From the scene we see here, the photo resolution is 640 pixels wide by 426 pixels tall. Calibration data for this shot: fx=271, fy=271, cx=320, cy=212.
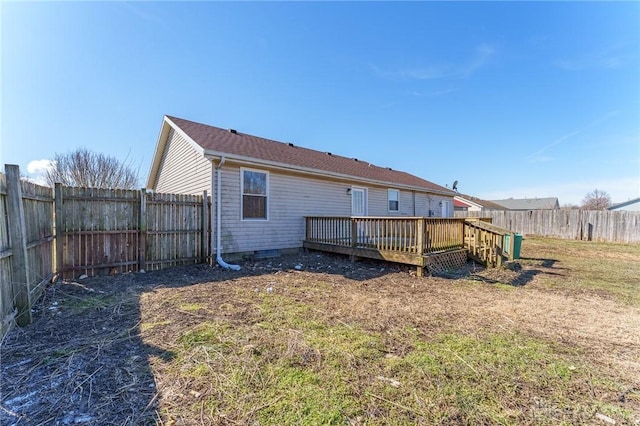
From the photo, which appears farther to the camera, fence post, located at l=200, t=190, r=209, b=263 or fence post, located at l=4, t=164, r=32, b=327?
fence post, located at l=200, t=190, r=209, b=263

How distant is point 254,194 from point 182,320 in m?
5.44

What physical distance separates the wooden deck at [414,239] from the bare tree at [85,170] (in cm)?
A: 1773

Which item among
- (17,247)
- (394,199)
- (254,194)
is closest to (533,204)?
(394,199)

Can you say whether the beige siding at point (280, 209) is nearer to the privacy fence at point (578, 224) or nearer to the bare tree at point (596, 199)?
the privacy fence at point (578, 224)

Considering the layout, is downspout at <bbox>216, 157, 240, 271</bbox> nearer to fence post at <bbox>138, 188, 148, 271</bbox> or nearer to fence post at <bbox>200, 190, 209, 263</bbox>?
fence post at <bbox>200, 190, 209, 263</bbox>

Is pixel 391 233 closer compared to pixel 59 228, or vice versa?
pixel 59 228

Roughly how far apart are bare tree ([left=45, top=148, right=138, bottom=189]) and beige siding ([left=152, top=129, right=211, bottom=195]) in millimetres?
10505

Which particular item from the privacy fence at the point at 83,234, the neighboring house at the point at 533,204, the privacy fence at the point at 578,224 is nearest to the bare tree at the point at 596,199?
the neighboring house at the point at 533,204

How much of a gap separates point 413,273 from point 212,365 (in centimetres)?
561

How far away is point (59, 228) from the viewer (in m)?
5.65

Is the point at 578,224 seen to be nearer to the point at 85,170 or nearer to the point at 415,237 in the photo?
the point at 415,237

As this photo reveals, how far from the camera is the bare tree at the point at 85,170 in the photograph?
1822cm

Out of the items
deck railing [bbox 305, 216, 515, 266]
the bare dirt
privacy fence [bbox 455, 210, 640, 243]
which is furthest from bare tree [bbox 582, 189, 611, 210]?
the bare dirt

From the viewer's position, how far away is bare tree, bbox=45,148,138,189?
18219 millimetres
